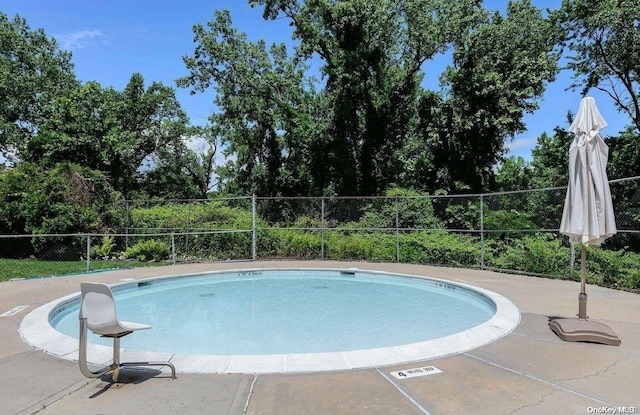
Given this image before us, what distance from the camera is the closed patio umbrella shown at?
16.3 ft

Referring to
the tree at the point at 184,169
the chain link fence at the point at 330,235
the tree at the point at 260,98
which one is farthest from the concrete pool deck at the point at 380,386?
the tree at the point at 184,169

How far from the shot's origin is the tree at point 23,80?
2434 centimetres

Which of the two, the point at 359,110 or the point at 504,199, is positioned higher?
the point at 359,110

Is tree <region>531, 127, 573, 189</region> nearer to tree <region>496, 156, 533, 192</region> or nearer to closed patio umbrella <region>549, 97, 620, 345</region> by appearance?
tree <region>496, 156, 533, 192</region>

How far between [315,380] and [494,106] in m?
17.8

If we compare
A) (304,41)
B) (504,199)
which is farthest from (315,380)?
(304,41)

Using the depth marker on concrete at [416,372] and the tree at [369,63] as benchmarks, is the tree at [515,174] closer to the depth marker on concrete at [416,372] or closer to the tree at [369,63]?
the tree at [369,63]

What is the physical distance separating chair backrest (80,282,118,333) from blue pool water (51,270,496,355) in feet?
6.73

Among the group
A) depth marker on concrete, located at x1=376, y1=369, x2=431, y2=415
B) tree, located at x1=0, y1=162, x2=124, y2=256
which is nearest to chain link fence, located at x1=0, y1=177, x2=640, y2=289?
tree, located at x1=0, y1=162, x2=124, y2=256

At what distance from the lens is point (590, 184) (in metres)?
5.04

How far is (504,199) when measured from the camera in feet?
43.0

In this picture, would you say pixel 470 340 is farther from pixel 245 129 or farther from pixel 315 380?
pixel 245 129

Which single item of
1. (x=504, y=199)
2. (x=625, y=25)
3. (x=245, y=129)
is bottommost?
(x=504, y=199)

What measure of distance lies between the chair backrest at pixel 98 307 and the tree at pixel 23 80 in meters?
25.5
